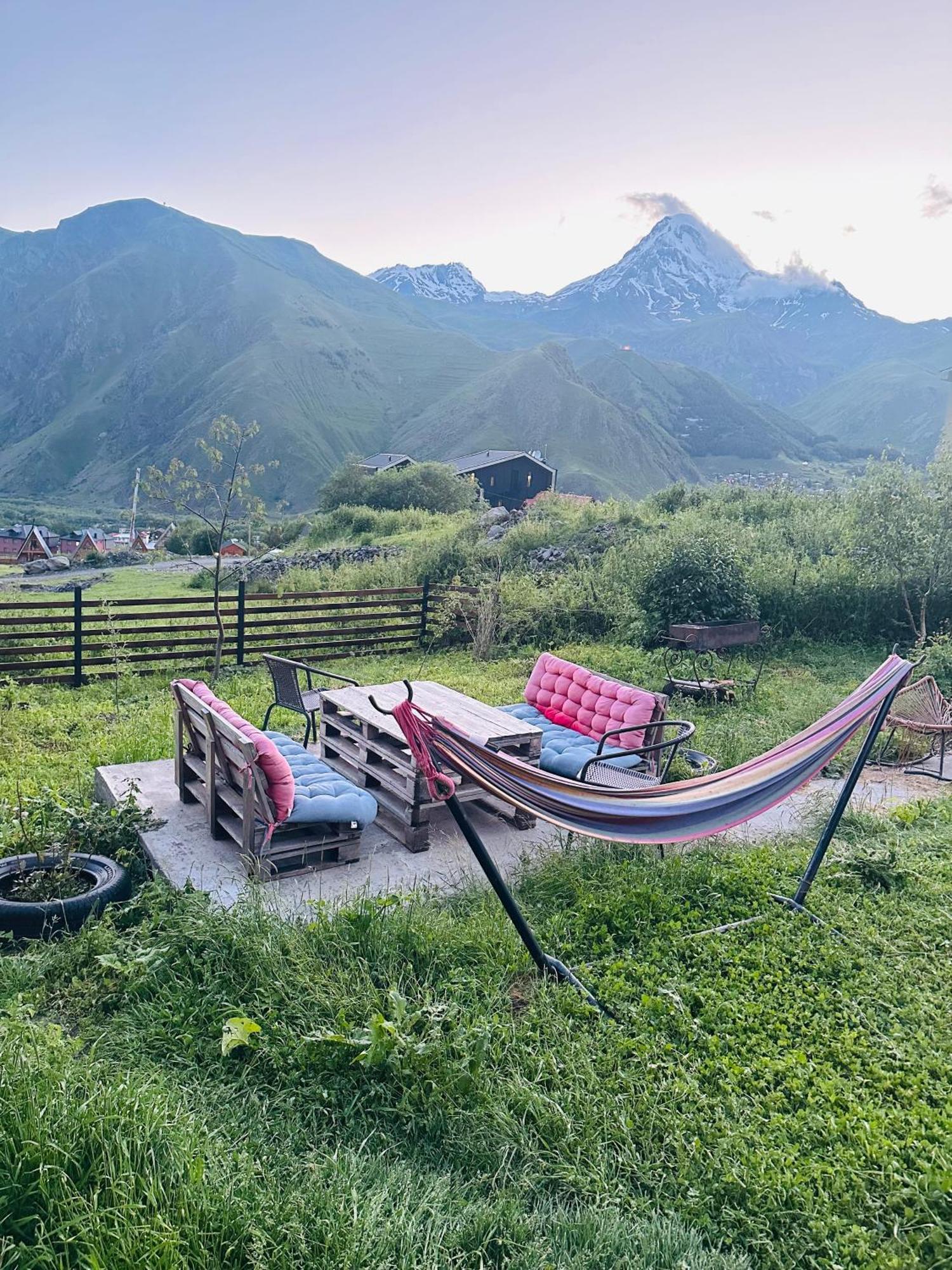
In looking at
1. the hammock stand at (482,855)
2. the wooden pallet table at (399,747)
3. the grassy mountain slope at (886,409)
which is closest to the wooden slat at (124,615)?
the wooden pallet table at (399,747)

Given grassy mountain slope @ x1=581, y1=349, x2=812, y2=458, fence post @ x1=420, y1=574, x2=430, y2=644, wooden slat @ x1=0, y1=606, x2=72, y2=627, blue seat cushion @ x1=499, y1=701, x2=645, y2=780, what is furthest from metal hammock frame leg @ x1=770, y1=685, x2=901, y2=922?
grassy mountain slope @ x1=581, y1=349, x2=812, y2=458

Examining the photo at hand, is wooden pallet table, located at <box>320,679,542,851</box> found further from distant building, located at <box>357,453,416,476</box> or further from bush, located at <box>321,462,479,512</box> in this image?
distant building, located at <box>357,453,416,476</box>

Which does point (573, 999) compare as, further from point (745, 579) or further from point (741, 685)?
point (745, 579)

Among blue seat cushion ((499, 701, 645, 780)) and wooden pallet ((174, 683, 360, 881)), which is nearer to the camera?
wooden pallet ((174, 683, 360, 881))

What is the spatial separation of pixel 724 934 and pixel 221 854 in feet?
8.45

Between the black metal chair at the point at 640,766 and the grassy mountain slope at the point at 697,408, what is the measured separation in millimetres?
106046

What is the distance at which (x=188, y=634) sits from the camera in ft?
31.2

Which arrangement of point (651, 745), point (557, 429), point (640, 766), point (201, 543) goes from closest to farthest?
point (651, 745), point (640, 766), point (201, 543), point (557, 429)

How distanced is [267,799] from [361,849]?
86 cm

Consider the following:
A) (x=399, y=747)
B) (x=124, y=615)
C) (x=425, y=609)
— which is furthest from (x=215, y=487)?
(x=399, y=747)

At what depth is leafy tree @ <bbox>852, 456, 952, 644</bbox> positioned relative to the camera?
10.7 m

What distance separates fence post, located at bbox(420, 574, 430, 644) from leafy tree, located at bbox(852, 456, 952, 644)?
6307mm

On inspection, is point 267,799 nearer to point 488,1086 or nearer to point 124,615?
point 488,1086

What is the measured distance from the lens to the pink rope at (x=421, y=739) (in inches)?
110
